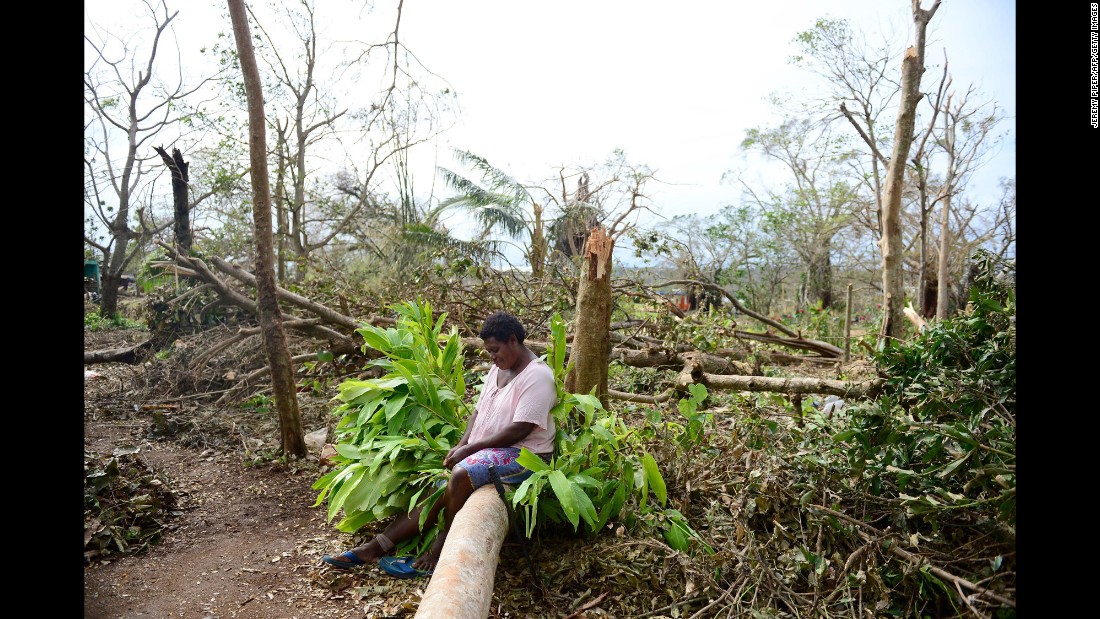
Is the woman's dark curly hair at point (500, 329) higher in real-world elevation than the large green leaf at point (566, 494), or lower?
higher

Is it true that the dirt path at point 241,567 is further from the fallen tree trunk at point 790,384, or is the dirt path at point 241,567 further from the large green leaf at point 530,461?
the fallen tree trunk at point 790,384

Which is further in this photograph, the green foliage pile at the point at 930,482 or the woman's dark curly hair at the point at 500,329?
the woman's dark curly hair at the point at 500,329

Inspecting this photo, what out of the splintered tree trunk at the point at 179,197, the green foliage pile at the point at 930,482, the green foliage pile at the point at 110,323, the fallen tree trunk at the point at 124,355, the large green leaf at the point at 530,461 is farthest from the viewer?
the green foliage pile at the point at 110,323

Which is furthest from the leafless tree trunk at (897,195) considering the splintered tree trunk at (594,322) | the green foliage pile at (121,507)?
the green foliage pile at (121,507)

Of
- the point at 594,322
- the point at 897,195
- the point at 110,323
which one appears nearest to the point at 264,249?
the point at 594,322

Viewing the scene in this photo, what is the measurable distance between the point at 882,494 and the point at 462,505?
6.94 ft

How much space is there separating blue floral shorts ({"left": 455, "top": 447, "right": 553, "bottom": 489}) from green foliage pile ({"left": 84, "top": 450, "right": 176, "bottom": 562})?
2211mm

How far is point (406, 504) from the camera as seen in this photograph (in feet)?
12.2

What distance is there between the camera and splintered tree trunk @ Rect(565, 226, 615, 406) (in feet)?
13.5

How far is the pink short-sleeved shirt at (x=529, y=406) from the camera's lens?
3477 millimetres

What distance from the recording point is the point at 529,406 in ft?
11.4

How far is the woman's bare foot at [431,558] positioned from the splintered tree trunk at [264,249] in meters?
2.69

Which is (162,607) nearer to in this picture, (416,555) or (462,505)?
(416,555)
